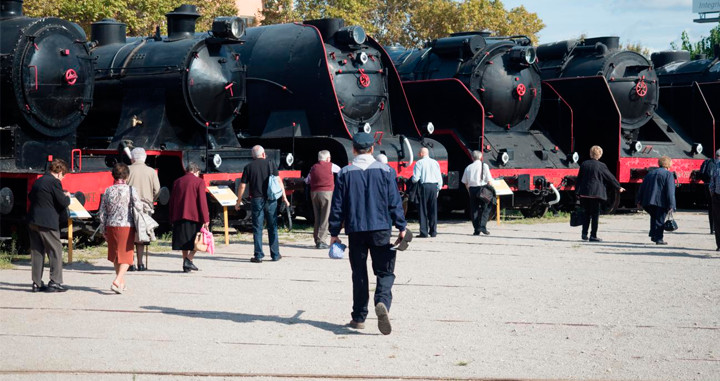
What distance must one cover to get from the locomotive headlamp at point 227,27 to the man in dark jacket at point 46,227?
5.90 meters

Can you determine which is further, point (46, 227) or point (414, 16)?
point (414, 16)

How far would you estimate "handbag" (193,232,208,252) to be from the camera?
11.7 m

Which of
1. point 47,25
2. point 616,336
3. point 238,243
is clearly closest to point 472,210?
point 238,243

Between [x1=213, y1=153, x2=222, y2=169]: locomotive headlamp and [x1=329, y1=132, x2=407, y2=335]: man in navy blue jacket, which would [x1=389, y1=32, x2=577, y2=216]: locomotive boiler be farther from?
[x1=329, y1=132, x2=407, y2=335]: man in navy blue jacket

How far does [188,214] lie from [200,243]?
380 millimetres

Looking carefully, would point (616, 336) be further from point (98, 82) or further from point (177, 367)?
point (98, 82)

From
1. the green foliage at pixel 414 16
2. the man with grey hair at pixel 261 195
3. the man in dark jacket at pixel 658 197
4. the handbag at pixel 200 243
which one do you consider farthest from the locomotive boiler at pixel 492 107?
the green foliage at pixel 414 16

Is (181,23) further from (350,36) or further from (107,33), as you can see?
(350,36)

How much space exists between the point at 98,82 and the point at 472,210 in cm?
664

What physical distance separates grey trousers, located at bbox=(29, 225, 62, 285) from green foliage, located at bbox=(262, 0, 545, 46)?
31.1 m

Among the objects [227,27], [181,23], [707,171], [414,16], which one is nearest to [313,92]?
[227,27]

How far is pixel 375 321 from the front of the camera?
8656mm

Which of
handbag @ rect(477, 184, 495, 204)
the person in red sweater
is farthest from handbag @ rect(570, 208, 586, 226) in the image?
the person in red sweater

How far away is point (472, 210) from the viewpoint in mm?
16844
